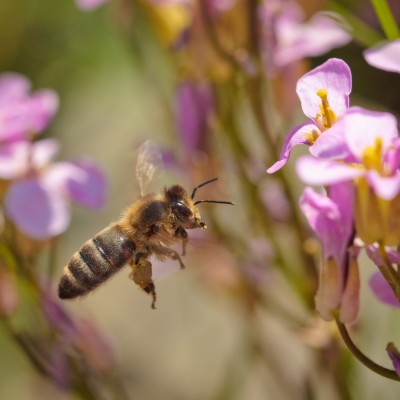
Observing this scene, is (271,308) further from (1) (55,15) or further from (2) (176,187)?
(1) (55,15)

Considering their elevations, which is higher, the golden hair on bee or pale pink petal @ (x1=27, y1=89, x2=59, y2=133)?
pale pink petal @ (x1=27, y1=89, x2=59, y2=133)

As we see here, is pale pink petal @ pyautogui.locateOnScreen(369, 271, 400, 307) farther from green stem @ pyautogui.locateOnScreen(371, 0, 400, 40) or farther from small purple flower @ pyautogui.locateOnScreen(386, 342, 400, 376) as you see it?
green stem @ pyautogui.locateOnScreen(371, 0, 400, 40)

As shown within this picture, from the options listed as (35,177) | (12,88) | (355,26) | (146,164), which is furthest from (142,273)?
(355,26)

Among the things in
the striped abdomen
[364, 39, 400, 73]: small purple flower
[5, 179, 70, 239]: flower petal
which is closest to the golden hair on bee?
the striped abdomen

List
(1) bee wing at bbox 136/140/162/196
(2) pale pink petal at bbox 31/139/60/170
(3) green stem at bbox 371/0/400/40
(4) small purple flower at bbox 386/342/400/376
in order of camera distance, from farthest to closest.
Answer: (2) pale pink petal at bbox 31/139/60/170, (1) bee wing at bbox 136/140/162/196, (3) green stem at bbox 371/0/400/40, (4) small purple flower at bbox 386/342/400/376

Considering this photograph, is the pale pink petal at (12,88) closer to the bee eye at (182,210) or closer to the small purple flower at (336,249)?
the bee eye at (182,210)

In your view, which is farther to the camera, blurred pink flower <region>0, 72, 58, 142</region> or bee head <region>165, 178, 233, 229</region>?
blurred pink flower <region>0, 72, 58, 142</region>

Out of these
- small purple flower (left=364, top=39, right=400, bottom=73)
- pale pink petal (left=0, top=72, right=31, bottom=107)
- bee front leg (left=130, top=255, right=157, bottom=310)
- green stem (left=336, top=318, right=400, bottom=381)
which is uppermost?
small purple flower (left=364, top=39, right=400, bottom=73)

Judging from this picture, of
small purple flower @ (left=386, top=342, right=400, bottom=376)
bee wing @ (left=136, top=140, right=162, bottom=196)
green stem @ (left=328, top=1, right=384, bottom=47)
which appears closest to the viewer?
small purple flower @ (left=386, top=342, right=400, bottom=376)
